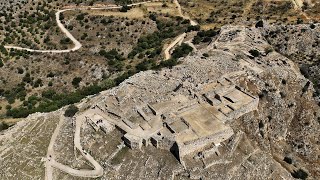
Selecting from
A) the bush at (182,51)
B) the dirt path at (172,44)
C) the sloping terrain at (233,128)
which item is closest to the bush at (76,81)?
the dirt path at (172,44)

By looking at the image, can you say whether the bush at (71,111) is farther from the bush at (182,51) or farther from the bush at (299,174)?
the bush at (299,174)

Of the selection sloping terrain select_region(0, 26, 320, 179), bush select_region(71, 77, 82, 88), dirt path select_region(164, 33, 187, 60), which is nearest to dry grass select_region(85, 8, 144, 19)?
dirt path select_region(164, 33, 187, 60)

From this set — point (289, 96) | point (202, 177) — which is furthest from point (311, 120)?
point (202, 177)

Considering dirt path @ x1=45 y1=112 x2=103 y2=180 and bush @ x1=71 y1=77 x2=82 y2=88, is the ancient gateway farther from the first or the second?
bush @ x1=71 y1=77 x2=82 y2=88

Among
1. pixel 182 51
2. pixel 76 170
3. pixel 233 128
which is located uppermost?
pixel 233 128

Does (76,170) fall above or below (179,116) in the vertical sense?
below

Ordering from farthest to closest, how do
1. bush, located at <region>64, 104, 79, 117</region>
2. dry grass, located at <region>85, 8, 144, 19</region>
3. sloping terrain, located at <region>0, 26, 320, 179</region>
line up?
dry grass, located at <region>85, 8, 144, 19</region>, bush, located at <region>64, 104, 79, 117</region>, sloping terrain, located at <region>0, 26, 320, 179</region>

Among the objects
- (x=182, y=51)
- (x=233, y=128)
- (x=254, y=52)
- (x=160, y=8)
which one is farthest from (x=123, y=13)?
(x=233, y=128)

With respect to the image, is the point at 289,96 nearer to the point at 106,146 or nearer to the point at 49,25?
the point at 106,146

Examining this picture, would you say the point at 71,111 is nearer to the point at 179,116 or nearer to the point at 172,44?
the point at 179,116
